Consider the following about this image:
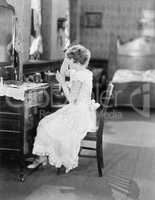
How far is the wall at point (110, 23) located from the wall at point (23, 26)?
423cm

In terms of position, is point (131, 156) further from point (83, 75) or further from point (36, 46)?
point (36, 46)

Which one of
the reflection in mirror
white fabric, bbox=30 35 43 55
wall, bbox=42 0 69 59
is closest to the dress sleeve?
the reflection in mirror

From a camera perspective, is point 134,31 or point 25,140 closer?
point 25,140

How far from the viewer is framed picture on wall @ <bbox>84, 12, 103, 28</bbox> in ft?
28.9

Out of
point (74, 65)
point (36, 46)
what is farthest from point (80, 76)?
point (36, 46)

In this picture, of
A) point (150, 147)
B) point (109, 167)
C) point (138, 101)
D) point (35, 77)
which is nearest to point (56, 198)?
point (109, 167)

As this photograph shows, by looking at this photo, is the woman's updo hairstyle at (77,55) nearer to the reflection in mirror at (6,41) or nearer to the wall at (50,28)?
the reflection in mirror at (6,41)

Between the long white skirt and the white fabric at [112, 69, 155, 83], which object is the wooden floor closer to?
the long white skirt

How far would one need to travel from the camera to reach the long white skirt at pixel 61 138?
12.2ft

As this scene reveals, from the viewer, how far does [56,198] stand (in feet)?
10.9

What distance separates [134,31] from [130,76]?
1.56 metres

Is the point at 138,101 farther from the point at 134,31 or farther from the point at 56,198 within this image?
the point at 56,198

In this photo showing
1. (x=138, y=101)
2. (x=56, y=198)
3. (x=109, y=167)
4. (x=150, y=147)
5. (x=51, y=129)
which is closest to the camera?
(x=56, y=198)

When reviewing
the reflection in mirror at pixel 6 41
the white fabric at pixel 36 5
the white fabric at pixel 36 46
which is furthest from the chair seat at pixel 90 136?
the white fabric at pixel 36 5
